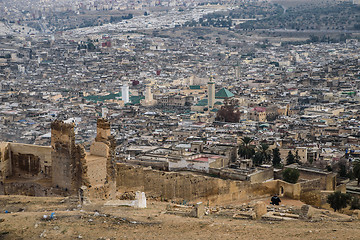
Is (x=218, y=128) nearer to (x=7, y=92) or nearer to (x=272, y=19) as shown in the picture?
(x=7, y=92)

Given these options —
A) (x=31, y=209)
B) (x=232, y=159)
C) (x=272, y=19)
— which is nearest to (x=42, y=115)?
(x=232, y=159)

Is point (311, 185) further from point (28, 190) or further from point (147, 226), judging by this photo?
point (147, 226)

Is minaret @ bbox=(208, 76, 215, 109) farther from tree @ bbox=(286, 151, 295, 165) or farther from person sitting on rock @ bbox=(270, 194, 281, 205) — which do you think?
person sitting on rock @ bbox=(270, 194, 281, 205)

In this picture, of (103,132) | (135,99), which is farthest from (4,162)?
(135,99)

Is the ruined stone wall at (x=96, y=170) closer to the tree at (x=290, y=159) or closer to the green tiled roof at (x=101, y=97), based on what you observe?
the tree at (x=290, y=159)

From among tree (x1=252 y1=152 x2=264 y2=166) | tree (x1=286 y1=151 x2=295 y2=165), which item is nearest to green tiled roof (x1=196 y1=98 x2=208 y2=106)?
tree (x1=286 y1=151 x2=295 y2=165)
